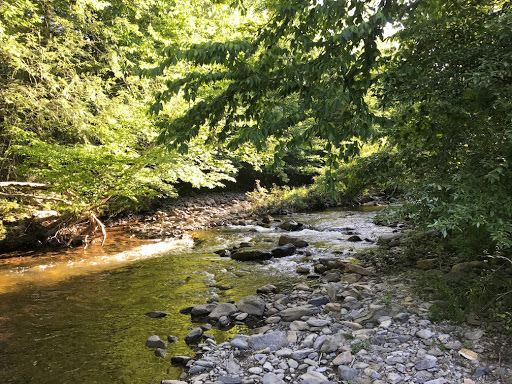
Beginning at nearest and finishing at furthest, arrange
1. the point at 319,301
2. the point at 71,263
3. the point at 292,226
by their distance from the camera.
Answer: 1. the point at 319,301
2. the point at 71,263
3. the point at 292,226

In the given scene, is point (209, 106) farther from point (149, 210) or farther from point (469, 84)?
point (149, 210)

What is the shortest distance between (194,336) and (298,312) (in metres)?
1.47

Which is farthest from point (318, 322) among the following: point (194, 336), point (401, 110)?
point (401, 110)

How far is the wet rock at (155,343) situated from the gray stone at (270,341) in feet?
3.78

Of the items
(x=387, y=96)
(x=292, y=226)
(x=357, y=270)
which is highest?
(x=387, y=96)

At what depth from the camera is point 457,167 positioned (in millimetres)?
3941

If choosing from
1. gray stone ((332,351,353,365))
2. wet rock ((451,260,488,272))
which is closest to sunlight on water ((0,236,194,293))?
gray stone ((332,351,353,365))

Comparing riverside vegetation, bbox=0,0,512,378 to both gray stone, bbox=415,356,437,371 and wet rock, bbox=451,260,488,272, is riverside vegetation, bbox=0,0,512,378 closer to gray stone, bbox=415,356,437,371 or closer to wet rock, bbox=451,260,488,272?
wet rock, bbox=451,260,488,272

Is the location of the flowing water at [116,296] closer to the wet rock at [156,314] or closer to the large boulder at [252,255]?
the wet rock at [156,314]

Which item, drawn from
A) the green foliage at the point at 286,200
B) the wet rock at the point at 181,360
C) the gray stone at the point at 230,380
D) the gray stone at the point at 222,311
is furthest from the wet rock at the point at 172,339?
the green foliage at the point at 286,200

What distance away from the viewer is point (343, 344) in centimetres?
382

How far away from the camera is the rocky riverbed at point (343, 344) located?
10.7 feet

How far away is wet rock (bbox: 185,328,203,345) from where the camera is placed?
14.7 ft

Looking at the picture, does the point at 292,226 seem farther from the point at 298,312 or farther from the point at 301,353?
the point at 301,353
